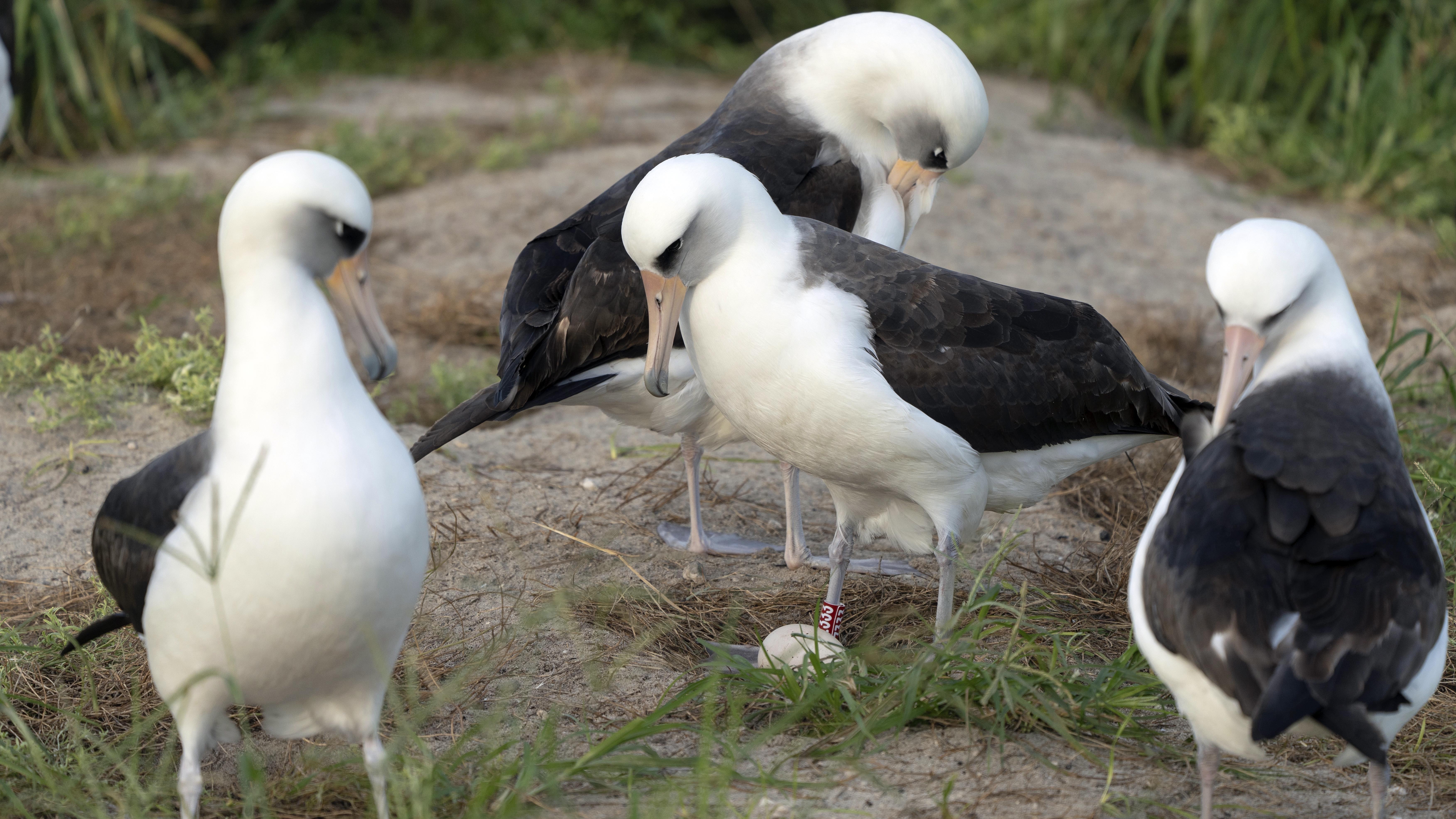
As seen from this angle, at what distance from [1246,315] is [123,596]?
2481mm

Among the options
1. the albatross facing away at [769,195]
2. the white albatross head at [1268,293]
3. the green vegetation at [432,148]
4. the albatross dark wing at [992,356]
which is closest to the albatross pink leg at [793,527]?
the albatross facing away at [769,195]

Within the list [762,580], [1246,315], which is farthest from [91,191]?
[1246,315]

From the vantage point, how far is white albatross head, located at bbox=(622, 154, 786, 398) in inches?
133

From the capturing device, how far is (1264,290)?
2914 millimetres

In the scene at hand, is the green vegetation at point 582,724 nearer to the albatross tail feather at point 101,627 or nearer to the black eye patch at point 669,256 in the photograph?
the albatross tail feather at point 101,627

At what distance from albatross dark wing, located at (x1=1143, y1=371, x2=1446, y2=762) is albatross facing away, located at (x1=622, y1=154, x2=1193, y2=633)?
80 centimetres

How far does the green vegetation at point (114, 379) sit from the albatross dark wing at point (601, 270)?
123 centimetres

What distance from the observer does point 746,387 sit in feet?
11.5

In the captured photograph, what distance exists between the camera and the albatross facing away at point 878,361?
343 cm

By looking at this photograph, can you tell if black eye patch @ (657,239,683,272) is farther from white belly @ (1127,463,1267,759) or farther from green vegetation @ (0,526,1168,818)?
white belly @ (1127,463,1267,759)

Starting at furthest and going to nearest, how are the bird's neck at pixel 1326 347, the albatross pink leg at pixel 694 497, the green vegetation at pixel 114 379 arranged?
the green vegetation at pixel 114 379 → the albatross pink leg at pixel 694 497 → the bird's neck at pixel 1326 347

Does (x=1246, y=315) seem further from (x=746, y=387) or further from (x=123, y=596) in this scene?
(x=123, y=596)

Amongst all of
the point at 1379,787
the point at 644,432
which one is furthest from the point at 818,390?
the point at 644,432

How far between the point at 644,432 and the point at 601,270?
168 cm
